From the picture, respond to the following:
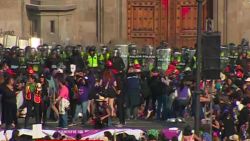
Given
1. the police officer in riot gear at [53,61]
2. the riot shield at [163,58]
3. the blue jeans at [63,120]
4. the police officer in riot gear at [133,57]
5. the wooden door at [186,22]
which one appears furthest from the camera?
the wooden door at [186,22]

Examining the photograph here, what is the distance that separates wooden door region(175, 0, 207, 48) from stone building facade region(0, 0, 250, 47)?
5.9 inches

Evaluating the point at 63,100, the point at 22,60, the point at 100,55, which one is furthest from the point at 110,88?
the point at 22,60

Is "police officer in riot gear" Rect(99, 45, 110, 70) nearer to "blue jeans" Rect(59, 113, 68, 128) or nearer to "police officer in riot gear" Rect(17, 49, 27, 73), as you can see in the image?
"police officer in riot gear" Rect(17, 49, 27, 73)

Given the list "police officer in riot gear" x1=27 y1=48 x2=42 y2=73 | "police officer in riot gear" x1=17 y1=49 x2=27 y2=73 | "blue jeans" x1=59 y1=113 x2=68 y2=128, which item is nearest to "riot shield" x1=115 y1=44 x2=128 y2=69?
"police officer in riot gear" x1=27 y1=48 x2=42 y2=73

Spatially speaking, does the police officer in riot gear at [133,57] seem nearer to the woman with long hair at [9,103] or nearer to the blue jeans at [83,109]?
the blue jeans at [83,109]

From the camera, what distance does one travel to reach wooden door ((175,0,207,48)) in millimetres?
44156

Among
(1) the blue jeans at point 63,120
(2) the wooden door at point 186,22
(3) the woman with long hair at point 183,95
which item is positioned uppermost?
(2) the wooden door at point 186,22

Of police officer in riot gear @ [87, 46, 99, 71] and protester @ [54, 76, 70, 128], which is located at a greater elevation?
police officer in riot gear @ [87, 46, 99, 71]

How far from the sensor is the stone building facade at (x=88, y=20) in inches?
1681

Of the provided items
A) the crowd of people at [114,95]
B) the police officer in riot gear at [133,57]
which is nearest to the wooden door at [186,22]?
the police officer in riot gear at [133,57]

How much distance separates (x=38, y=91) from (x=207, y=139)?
5830mm

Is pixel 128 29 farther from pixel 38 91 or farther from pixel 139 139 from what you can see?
pixel 139 139

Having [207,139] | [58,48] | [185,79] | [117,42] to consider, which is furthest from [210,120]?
[117,42]

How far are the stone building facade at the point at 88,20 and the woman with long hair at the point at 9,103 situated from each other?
9361 mm
